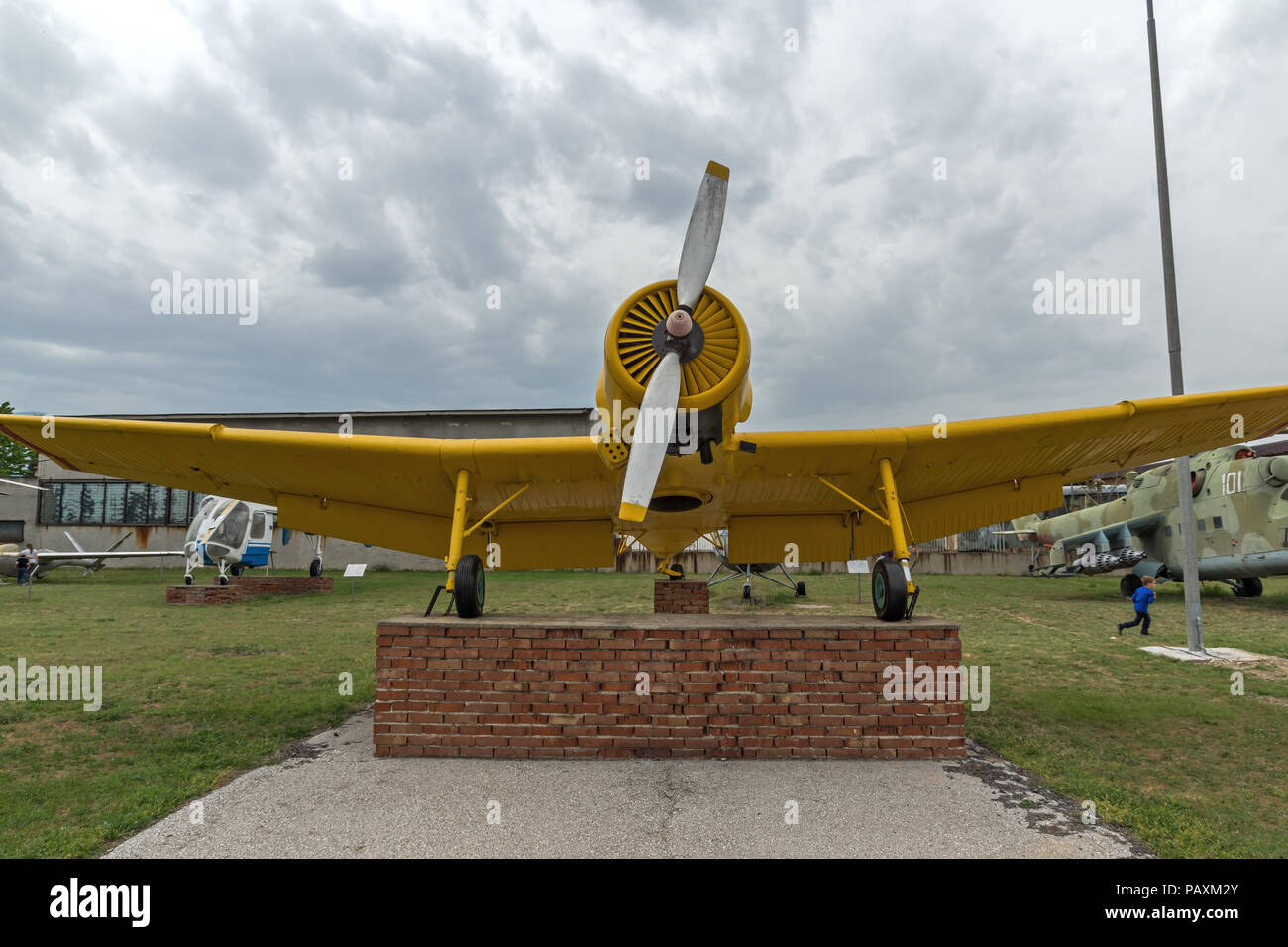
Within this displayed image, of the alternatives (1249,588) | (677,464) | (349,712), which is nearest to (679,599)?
(349,712)

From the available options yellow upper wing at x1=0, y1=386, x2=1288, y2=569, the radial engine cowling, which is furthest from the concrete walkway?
the radial engine cowling

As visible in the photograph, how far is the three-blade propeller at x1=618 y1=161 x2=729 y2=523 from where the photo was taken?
16.3 feet

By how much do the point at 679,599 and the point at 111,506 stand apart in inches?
1444

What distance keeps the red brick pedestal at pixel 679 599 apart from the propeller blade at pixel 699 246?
9007mm

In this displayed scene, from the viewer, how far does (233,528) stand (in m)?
22.3

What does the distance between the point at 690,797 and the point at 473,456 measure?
11.5ft

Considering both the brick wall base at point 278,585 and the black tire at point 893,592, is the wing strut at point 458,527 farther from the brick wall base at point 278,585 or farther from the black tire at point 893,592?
the brick wall base at point 278,585

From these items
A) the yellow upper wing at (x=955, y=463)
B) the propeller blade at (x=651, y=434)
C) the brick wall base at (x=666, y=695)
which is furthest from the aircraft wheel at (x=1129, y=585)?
the propeller blade at (x=651, y=434)

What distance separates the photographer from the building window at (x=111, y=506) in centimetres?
3494

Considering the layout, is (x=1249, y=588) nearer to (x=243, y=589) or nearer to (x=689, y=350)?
(x=689, y=350)
